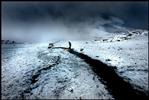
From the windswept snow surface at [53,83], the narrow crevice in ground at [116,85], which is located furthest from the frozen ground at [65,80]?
the narrow crevice in ground at [116,85]

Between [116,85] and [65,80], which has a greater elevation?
[65,80]

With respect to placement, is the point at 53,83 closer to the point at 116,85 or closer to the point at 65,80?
the point at 65,80

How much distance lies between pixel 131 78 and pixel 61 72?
5766 mm

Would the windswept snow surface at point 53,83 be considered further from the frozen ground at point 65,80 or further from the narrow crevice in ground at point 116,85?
the narrow crevice in ground at point 116,85

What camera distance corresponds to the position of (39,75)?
13.0 metres

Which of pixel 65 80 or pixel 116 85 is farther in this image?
pixel 65 80

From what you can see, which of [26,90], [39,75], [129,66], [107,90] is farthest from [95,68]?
[26,90]

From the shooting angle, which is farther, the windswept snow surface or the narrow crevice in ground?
the windswept snow surface

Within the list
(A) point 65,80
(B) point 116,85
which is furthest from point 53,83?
(B) point 116,85

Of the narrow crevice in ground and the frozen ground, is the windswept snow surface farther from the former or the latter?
the narrow crevice in ground

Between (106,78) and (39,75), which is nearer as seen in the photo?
(106,78)

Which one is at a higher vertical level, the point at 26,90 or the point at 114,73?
the point at 114,73

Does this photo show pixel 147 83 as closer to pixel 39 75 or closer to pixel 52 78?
pixel 52 78

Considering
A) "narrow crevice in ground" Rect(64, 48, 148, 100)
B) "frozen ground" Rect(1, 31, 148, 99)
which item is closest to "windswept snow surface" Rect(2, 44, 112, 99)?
"frozen ground" Rect(1, 31, 148, 99)
